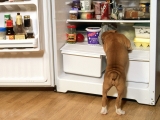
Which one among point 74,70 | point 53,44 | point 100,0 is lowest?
point 74,70

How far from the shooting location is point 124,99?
1949 mm

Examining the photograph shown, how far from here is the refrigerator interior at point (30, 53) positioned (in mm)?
1865

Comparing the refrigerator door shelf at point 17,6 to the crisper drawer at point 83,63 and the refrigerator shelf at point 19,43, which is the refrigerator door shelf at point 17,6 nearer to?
the refrigerator shelf at point 19,43

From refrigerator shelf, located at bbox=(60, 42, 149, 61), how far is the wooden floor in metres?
0.32

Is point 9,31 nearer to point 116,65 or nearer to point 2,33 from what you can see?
point 2,33

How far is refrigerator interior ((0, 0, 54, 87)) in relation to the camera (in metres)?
1.87

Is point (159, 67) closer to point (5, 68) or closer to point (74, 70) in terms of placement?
point (74, 70)

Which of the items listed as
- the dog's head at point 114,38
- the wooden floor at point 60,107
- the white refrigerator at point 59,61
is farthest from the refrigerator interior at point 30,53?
the dog's head at point 114,38

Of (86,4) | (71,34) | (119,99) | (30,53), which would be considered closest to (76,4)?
(86,4)

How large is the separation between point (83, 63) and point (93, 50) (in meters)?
0.12

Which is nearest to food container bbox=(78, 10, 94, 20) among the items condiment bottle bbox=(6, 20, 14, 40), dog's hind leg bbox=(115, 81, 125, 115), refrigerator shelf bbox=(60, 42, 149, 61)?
refrigerator shelf bbox=(60, 42, 149, 61)

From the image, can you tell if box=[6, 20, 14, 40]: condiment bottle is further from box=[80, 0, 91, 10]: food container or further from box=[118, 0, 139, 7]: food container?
box=[118, 0, 139, 7]: food container

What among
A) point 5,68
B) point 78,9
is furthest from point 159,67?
point 5,68

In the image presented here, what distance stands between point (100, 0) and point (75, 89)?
78 centimetres
